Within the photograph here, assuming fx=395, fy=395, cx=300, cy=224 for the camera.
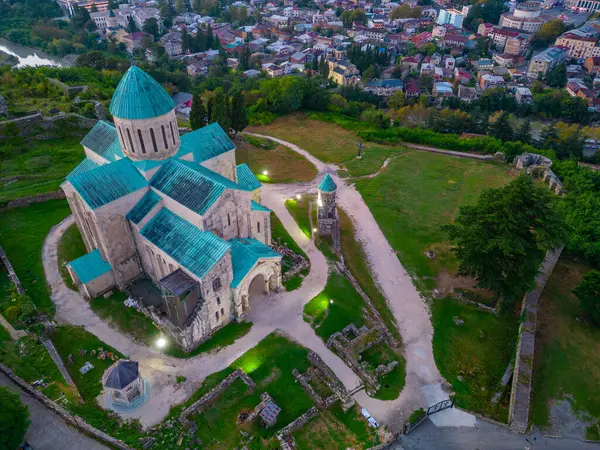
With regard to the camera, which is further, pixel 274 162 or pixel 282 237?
pixel 274 162

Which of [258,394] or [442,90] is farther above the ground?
[258,394]

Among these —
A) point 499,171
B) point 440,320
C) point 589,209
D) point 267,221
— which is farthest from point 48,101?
point 589,209

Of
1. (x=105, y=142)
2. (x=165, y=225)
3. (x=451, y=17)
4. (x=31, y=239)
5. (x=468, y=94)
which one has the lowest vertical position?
(x=468, y=94)

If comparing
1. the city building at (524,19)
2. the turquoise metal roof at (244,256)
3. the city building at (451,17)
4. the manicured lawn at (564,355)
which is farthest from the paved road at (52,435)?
the city building at (451,17)

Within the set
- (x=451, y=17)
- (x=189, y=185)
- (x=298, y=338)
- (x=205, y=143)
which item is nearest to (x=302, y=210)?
(x=205, y=143)

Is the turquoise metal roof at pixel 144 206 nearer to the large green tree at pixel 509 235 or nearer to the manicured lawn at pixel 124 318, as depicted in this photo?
the manicured lawn at pixel 124 318

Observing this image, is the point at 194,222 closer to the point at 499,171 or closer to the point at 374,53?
the point at 499,171

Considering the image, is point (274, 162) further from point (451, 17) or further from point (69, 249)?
point (451, 17)
